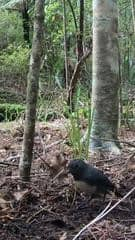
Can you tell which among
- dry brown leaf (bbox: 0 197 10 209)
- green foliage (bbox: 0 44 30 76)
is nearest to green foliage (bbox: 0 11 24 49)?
green foliage (bbox: 0 44 30 76)

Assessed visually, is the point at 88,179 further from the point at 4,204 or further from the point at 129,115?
the point at 129,115

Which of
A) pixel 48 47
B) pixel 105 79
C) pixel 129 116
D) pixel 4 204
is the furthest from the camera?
pixel 48 47

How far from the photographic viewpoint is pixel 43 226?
9.63 ft

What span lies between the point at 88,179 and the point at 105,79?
6.05 feet

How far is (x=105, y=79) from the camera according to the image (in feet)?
16.4

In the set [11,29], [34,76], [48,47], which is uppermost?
[11,29]

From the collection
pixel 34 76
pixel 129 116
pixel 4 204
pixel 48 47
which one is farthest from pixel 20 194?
pixel 48 47

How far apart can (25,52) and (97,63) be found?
12.3 meters

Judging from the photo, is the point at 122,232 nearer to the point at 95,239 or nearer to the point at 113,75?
the point at 95,239

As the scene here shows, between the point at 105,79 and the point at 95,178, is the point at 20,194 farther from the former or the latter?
the point at 105,79

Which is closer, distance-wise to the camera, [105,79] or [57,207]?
[57,207]

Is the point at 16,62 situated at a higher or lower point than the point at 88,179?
lower

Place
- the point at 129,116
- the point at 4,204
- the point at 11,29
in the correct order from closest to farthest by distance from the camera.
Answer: the point at 4,204 → the point at 129,116 → the point at 11,29

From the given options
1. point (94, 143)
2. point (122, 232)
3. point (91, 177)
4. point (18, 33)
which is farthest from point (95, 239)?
point (18, 33)
